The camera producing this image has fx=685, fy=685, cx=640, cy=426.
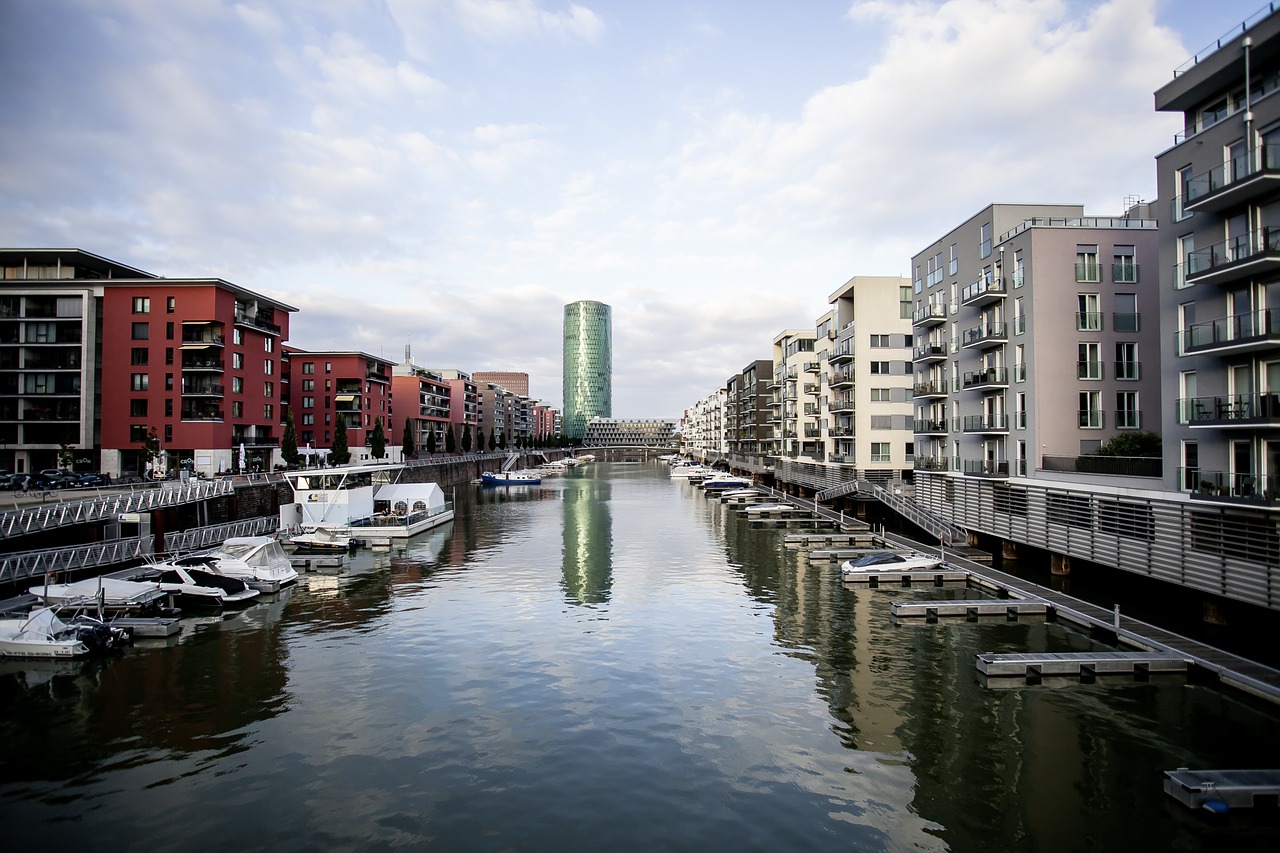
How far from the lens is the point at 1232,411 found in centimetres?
2480

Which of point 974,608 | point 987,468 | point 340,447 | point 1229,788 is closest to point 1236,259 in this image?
point 974,608

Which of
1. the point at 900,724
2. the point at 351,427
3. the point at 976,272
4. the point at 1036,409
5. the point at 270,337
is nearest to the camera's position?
the point at 900,724

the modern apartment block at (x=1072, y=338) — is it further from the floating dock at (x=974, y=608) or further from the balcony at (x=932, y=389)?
the floating dock at (x=974, y=608)

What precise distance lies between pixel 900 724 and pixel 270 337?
81580 millimetres

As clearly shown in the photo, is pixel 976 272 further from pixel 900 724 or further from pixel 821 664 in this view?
pixel 900 724

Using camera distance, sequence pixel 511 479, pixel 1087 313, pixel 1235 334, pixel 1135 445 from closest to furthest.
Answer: pixel 1235 334, pixel 1135 445, pixel 1087 313, pixel 511 479

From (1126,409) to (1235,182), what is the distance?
759 inches

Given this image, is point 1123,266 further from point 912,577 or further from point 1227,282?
point 912,577

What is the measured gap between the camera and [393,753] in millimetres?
16812

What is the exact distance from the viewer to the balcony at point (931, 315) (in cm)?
5250

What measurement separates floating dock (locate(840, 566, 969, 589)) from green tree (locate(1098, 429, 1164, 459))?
1039cm

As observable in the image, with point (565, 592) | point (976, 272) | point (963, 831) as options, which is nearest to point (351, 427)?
point (565, 592)

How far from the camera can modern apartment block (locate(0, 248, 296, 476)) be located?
6694cm

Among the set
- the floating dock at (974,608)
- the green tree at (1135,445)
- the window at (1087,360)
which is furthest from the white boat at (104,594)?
the window at (1087,360)
